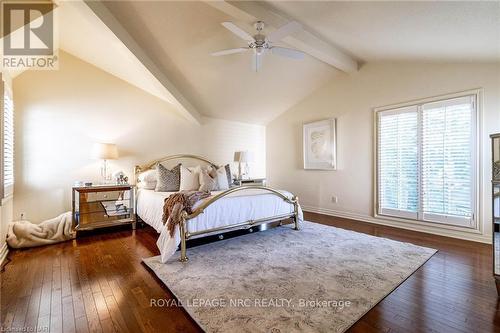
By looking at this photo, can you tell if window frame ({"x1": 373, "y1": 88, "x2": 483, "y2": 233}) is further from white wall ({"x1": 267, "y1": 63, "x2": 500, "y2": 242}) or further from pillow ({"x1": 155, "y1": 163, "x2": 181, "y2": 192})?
pillow ({"x1": 155, "y1": 163, "x2": 181, "y2": 192})

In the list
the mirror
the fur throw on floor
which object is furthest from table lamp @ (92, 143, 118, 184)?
Result: the mirror

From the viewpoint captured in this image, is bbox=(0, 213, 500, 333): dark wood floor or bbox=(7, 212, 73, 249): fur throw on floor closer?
bbox=(0, 213, 500, 333): dark wood floor

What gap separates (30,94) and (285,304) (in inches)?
195

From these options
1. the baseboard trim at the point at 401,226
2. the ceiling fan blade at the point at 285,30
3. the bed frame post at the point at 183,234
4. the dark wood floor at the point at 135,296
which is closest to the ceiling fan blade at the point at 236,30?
the ceiling fan blade at the point at 285,30

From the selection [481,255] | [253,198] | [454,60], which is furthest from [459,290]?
[454,60]

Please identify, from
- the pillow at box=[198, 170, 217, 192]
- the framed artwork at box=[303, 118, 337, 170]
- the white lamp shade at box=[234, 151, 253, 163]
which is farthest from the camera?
the white lamp shade at box=[234, 151, 253, 163]

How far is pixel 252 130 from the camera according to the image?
6910 millimetres

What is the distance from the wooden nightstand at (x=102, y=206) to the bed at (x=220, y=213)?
198 mm

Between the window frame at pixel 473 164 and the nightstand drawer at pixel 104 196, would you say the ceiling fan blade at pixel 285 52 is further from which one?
the nightstand drawer at pixel 104 196

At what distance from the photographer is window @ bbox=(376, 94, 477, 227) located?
11.6 feet

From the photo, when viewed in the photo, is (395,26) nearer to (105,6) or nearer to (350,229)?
(350,229)

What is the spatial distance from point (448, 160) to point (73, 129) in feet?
21.1

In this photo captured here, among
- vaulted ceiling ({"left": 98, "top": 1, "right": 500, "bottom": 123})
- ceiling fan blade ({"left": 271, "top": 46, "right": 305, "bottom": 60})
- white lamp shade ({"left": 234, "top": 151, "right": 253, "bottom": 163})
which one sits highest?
vaulted ceiling ({"left": 98, "top": 1, "right": 500, "bottom": 123})

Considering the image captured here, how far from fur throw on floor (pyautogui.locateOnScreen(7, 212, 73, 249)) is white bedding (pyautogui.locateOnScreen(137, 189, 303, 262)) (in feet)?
3.59
